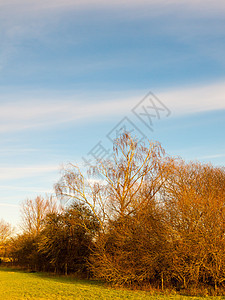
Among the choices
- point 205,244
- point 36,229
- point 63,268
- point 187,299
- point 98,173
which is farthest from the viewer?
point 36,229

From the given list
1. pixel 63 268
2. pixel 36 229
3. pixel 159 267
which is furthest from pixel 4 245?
pixel 159 267

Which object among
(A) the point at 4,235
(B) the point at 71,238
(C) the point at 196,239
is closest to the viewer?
(C) the point at 196,239

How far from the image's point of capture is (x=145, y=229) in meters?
17.1

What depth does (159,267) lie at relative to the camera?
1656 centimetres

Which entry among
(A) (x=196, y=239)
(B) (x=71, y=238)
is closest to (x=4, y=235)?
(B) (x=71, y=238)

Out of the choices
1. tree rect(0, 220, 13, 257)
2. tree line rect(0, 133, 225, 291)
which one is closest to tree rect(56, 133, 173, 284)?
tree line rect(0, 133, 225, 291)

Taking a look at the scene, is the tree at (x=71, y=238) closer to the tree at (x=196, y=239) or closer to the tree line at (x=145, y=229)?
Result: the tree line at (x=145, y=229)

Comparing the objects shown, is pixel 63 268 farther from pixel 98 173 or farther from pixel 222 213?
pixel 222 213

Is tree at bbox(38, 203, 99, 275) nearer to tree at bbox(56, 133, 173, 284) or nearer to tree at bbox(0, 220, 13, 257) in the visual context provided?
tree at bbox(56, 133, 173, 284)

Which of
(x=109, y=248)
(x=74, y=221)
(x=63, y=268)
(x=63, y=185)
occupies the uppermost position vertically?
(x=63, y=185)

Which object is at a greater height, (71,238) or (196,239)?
(196,239)

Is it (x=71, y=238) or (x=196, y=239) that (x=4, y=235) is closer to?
(x=71, y=238)

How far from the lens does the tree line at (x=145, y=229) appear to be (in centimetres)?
1559

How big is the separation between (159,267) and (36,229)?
123 ft
